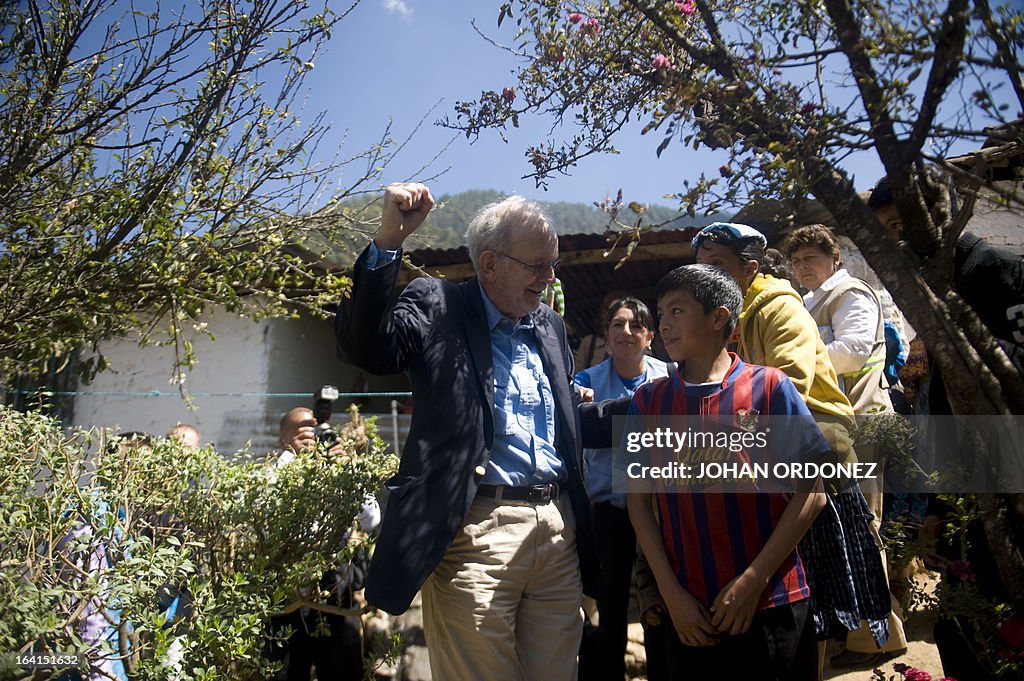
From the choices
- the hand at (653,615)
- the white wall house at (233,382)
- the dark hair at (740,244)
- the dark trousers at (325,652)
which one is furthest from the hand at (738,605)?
the white wall house at (233,382)

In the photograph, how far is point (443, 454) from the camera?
6.91 feet

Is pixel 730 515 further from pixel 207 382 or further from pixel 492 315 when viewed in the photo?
pixel 207 382

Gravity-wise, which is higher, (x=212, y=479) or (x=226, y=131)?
(x=226, y=131)

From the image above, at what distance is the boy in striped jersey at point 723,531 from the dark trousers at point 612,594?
2.72 ft

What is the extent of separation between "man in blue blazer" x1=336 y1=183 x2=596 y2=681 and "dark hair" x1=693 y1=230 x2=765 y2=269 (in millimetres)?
695

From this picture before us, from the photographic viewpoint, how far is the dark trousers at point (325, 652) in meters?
3.64

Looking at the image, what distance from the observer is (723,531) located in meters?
2.11

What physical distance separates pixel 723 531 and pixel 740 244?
43.3 inches

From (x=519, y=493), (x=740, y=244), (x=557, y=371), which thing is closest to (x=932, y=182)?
(x=740, y=244)

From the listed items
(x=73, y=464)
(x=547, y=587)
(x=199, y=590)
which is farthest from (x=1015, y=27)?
(x=73, y=464)

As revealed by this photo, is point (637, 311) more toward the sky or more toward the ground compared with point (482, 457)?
more toward the sky

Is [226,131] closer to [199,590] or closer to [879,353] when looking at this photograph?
[199,590]

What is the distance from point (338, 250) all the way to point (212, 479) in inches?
52.0

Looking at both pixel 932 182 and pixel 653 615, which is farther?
pixel 653 615
